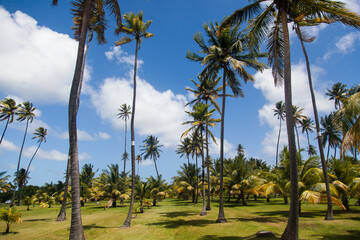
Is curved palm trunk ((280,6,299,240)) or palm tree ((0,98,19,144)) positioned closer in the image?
curved palm trunk ((280,6,299,240))

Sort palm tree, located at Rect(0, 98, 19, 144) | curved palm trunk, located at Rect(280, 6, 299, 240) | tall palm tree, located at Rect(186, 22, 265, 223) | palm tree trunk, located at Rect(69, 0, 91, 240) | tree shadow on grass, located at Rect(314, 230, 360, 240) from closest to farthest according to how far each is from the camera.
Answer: curved palm trunk, located at Rect(280, 6, 299, 240), palm tree trunk, located at Rect(69, 0, 91, 240), tree shadow on grass, located at Rect(314, 230, 360, 240), tall palm tree, located at Rect(186, 22, 265, 223), palm tree, located at Rect(0, 98, 19, 144)

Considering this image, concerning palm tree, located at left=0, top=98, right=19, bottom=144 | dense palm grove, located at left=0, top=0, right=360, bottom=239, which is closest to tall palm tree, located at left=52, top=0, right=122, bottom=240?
dense palm grove, located at left=0, top=0, right=360, bottom=239

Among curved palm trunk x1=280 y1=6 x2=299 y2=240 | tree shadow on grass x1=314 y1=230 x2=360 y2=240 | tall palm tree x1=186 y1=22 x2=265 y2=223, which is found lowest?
tree shadow on grass x1=314 y1=230 x2=360 y2=240

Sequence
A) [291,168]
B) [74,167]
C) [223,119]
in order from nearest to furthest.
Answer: [291,168] → [74,167] → [223,119]

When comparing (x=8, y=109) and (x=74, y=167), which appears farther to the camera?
(x=8, y=109)

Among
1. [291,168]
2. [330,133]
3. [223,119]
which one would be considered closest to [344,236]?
[291,168]

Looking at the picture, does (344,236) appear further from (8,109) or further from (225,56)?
(8,109)

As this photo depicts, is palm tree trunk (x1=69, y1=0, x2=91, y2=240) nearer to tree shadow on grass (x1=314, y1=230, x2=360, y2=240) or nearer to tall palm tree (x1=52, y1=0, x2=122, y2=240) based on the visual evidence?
tall palm tree (x1=52, y1=0, x2=122, y2=240)

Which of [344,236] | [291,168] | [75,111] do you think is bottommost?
[344,236]

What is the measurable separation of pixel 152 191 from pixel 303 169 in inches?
692

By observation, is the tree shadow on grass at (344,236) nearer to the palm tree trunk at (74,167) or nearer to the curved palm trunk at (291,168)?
the curved palm trunk at (291,168)

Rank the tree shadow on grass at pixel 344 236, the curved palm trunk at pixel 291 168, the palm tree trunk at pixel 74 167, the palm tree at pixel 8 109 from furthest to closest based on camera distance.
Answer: the palm tree at pixel 8 109 → the tree shadow on grass at pixel 344 236 → the palm tree trunk at pixel 74 167 → the curved palm trunk at pixel 291 168

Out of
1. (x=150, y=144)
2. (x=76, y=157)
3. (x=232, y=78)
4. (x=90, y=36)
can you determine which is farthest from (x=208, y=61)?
(x=150, y=144)

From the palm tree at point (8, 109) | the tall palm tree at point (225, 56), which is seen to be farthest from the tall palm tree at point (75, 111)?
the palm tree at point (8, 109)
